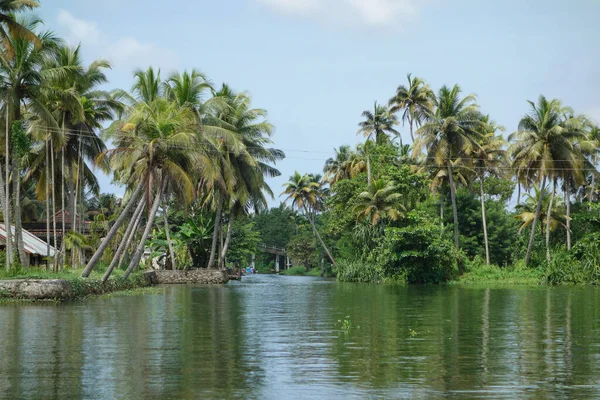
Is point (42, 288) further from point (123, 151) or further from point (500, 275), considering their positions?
point (500, 275)

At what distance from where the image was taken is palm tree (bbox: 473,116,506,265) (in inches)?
2046

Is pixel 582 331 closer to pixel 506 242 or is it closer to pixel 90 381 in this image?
pixel 90 381

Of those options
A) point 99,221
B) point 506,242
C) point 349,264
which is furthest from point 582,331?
point 506,242

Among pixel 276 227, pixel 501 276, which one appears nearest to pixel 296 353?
pixel 501 276

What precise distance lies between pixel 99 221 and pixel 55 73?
16.6 m

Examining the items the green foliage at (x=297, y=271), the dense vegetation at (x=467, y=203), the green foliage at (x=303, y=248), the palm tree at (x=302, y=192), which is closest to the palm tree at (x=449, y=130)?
the dense vegetation at (x=467, y=203)

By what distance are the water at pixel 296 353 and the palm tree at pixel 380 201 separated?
84.6 feet

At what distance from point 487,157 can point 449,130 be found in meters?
4.98

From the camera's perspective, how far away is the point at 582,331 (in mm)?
16734

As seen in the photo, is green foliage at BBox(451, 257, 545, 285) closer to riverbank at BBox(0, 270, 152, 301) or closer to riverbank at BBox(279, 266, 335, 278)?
riverbank at BBox(0, 270, 152, 301)

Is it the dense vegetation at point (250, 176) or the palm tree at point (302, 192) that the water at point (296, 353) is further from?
the palm tree at point (302, 192)

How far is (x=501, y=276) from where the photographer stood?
48125mm

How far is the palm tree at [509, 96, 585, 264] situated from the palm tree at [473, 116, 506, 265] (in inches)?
133

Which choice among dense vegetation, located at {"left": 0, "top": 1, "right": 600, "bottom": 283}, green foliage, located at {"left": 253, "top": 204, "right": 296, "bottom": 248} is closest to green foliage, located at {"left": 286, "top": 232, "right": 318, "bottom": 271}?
green foliage, located at {"left": 253, "top": 204, "right": 296, "bottom": 248}
